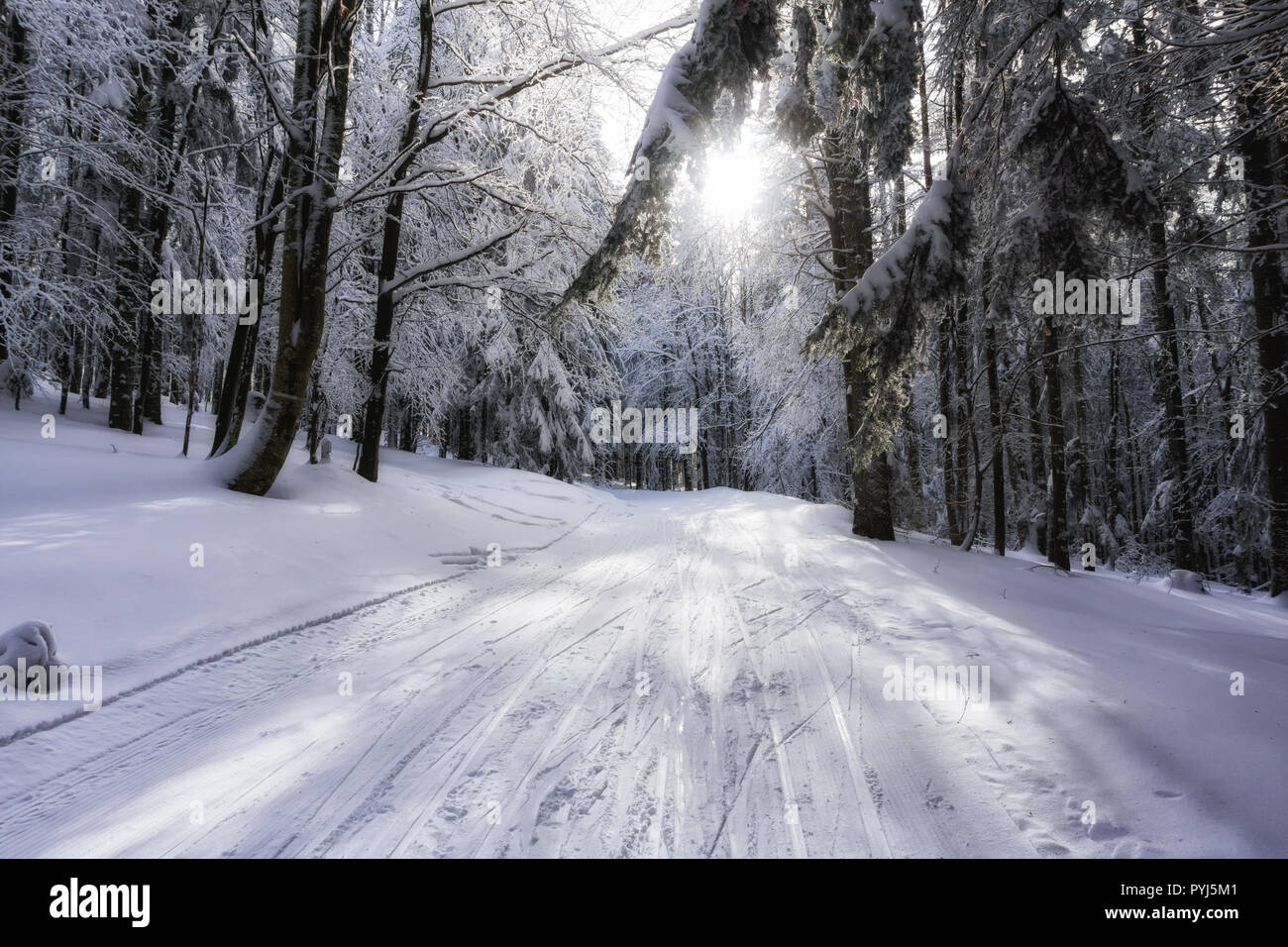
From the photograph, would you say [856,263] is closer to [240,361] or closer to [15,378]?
[240,361]

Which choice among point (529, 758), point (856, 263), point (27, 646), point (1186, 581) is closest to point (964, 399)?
point (856, 263)

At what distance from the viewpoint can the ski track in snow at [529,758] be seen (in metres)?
2.23

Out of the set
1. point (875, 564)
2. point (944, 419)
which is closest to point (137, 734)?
point (875, 564)

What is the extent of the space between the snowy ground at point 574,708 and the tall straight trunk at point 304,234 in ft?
3.39

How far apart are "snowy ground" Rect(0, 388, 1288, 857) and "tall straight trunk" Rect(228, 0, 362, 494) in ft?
3.39

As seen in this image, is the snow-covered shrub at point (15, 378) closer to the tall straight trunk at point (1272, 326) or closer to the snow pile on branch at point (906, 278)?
the snow pile on branch at point (906, 278)

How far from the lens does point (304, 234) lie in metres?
7.65

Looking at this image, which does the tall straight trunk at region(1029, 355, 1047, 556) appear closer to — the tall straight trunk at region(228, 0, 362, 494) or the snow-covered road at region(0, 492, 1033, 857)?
the snow-covered road at region(0, 492, 1033, 857)

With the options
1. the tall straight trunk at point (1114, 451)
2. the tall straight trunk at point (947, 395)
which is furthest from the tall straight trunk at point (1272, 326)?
the tall straight trunk at point (1114, 451)

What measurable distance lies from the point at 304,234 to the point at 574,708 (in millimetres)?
7455

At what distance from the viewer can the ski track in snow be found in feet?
7.31

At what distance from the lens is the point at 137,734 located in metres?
2.94
